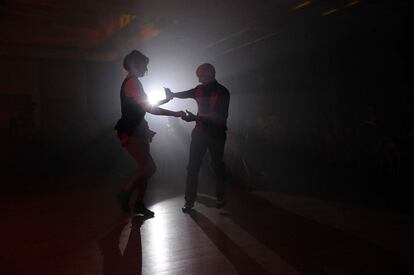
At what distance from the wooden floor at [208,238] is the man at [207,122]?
39cm

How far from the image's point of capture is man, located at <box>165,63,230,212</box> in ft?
12.4

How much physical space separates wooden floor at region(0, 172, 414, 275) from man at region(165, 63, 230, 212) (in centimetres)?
39

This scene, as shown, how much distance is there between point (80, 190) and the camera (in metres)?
5.43

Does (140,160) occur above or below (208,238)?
above

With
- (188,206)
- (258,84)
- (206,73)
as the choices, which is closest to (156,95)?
(258,84)

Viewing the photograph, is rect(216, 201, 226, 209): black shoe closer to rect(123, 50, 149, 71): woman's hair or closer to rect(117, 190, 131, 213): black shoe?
rect(117, 190, 131, 213): black shoe

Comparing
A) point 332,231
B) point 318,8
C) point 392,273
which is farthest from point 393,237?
point 318,8

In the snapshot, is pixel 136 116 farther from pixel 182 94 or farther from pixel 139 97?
pixel 182 94

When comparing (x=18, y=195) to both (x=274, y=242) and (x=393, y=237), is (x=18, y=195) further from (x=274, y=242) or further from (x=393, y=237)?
(x=393, y=237)

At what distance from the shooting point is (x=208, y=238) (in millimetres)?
2938

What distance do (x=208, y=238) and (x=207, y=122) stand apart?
4.25 feet

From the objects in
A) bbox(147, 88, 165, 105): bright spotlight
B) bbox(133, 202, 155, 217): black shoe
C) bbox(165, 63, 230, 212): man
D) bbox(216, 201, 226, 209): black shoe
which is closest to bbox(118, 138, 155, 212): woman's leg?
bbox(133, 202, 155, 217): black shoe

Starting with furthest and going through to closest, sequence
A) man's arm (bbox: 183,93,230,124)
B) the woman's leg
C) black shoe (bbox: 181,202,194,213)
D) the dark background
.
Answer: the dark background
black shoe (bbox: 181,202,194,213)
man's arm (bbox: 183,93,230,124)
the woman's leg

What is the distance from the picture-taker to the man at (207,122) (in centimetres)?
378
